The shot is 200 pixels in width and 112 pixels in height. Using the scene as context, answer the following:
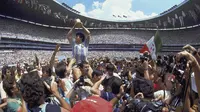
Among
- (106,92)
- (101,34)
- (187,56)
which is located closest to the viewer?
(187,56)

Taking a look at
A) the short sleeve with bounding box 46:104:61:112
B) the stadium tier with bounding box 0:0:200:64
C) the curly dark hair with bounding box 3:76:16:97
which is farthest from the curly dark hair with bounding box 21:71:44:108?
the stadium tier with bounding box 0:0:200:64

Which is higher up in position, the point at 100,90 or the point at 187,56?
the point at 187,56

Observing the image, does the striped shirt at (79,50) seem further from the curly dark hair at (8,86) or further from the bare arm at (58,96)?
the bare arm at (58,96)

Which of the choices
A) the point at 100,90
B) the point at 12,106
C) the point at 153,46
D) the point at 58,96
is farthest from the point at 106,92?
the point at 153,46

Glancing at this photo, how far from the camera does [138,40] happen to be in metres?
64.9

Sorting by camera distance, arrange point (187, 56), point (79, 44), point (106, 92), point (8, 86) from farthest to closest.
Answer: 1. point (79, 44)
2. point (8, 86)
3. point (106, 92)
4. point (187, 56)

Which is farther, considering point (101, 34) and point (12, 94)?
point (101, 34)

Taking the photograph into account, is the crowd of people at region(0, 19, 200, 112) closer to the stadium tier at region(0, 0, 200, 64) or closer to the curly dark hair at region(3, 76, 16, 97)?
the curly dark hair at region(3, 76, 16, 97)

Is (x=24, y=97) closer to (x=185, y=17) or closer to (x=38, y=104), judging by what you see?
(x=38, y=104)

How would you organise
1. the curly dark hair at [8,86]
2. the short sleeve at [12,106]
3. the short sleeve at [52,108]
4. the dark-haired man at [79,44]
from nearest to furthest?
the short sleeve at [52,108] < the short sleeve at [12,106] < the curly dark hair at [8,86] < the dark-haired man at [79,44]

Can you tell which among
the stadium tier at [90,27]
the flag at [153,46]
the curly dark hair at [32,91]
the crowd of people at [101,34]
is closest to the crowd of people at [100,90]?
the curly dark hair at [32,91]

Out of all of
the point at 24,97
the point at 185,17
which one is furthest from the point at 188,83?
the point at 185,17

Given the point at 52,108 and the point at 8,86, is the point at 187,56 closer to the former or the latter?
the point at 52,108

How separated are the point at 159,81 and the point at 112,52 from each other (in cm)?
5669
